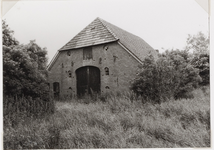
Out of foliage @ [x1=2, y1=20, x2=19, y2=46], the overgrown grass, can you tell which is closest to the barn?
the overgrown grass

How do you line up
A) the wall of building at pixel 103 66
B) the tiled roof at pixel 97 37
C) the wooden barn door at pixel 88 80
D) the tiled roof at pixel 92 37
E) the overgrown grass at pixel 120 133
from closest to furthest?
1. the overgrown grass at pixel 120 133
2. the wall of building at pixel 103 66
3. the tiled roof at pixel 97 37
4. the tiled roof at pixel 92 37
5. the wooden barn door at pixel 88 80

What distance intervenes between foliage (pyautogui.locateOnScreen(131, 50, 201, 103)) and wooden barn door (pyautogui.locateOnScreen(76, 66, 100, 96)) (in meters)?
3.85

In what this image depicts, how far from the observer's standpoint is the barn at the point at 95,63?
11094 millimetres

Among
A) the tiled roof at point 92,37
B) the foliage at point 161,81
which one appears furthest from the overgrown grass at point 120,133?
the tiled roof at point 92,37

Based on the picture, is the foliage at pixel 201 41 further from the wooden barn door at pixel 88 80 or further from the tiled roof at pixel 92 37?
the wooden barn door at pixel 88 80

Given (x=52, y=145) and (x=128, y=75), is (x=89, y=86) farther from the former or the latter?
(x=52, y=145)

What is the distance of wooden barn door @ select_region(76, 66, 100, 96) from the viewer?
480 inches

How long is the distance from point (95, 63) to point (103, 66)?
714mm

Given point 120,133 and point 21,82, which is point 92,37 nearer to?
point 21,82

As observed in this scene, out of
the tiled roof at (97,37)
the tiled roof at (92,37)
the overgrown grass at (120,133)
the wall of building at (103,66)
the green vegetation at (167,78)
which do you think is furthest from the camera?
the tiled roof at (92,37)

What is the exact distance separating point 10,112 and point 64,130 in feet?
7.33

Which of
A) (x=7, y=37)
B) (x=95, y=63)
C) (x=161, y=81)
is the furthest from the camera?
(x=95, y=63)

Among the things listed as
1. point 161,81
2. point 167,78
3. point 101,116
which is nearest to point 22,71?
point 101,116

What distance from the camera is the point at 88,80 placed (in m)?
12.5
